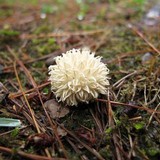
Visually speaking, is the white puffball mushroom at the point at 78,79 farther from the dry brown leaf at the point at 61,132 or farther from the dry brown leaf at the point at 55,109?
the dry brown leaf at the point at 61,132

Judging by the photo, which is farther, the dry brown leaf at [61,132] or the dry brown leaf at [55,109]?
the dry brown leaf at [55,109]

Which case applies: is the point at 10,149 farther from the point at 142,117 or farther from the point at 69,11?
the point at 69,11

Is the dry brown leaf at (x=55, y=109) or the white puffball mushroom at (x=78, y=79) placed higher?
the white puffball mushroom at (x=78, y=79)

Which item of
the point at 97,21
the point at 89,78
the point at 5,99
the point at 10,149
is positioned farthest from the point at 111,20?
the point at 10,149

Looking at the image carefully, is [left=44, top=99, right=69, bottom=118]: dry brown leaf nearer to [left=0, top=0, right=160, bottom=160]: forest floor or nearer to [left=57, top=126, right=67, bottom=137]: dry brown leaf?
[left=0, top=0, right=160, bottom=160]: forest floor

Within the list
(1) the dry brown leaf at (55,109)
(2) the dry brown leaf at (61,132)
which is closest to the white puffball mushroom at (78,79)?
(1) the dry brown leaf at (55,109)

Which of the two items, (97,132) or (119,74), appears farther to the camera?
(119,74)

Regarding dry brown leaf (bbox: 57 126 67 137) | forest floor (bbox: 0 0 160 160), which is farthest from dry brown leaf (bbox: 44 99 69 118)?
dry brown leaf (bbox: 57 126 67 137)

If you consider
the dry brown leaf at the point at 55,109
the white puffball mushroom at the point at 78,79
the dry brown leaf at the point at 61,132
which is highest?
the white puffball mushroom at the point at 78,79

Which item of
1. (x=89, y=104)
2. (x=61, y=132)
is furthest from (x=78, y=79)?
(x=61, y=132)
